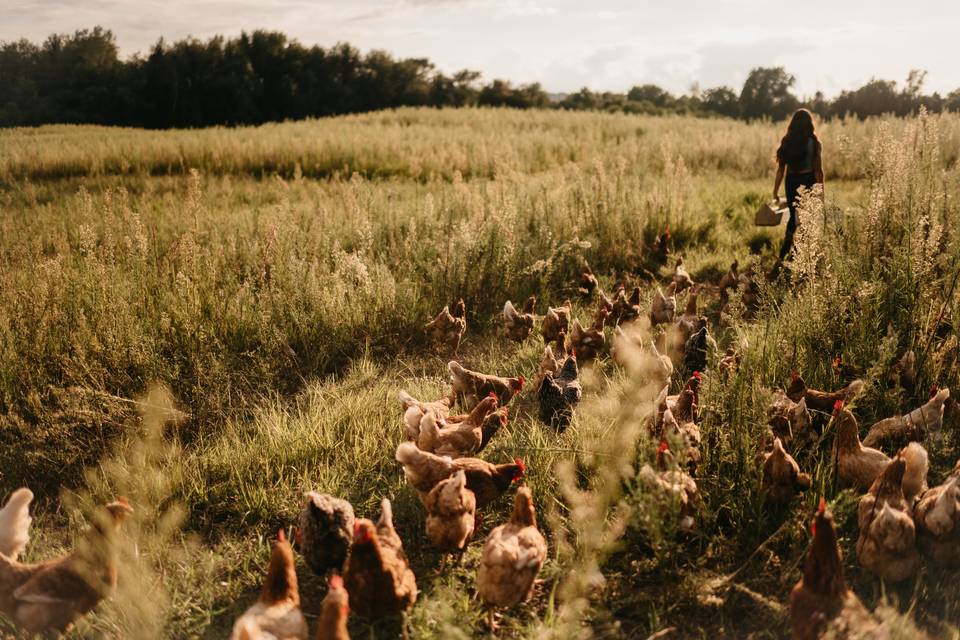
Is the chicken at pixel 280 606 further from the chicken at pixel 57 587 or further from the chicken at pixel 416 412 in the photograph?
the chicken at pixel 416 412

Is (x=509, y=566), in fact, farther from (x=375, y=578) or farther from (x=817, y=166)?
(x=817, y=166)

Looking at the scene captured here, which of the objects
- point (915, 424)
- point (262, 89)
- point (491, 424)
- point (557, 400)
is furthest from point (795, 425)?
point (262, 89)

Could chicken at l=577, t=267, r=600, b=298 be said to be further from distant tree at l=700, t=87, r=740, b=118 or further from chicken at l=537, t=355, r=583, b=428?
distant tree at l=700, t=87, r=740, b=118

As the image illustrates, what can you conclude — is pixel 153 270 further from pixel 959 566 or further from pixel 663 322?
pixel 959 566

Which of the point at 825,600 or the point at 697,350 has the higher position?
the point at 697,350

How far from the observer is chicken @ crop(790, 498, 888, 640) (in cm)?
188

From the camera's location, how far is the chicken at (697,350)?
3951 mm

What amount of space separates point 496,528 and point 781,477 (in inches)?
49.6

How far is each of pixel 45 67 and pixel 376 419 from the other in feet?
29.7

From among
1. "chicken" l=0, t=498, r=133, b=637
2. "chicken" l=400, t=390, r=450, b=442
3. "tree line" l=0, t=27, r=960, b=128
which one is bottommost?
"chicken" l=0, t=498, r=133, b=637

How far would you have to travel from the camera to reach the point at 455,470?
262cm

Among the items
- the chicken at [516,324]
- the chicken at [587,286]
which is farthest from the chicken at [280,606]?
the chicken at [587,286]

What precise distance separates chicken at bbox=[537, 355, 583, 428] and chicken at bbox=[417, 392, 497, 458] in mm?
540

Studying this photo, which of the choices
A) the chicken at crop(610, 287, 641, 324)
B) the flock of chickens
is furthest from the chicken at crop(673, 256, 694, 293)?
the flock of chickens
